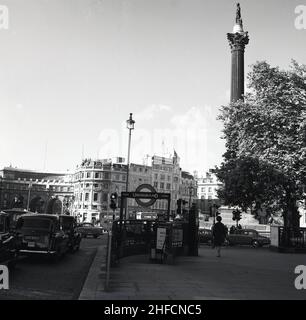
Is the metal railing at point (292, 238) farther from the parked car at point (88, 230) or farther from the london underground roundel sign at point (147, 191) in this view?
the parked car at point (88, 230)

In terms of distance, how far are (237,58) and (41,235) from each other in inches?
1768

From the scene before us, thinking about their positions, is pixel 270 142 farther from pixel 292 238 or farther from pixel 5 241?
pixel 5 241

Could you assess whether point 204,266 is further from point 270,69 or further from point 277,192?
point 270,69

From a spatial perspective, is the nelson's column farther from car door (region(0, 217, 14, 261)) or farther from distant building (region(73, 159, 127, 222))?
distant building (region(73, 159, 127, 222))

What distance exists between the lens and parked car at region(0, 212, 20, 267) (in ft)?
39.1

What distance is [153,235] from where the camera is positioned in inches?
691

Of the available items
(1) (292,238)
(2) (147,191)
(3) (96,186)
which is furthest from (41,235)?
(3) (96,186)

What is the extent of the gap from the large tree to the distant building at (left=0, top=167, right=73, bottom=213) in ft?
335

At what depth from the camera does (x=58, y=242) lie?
16750mm

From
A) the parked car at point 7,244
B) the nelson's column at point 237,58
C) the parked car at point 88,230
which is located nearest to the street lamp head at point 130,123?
the parked car at point 88,230

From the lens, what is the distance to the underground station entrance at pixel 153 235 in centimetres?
1606

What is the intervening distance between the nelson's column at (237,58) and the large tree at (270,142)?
20.1 metres

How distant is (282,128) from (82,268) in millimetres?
20187
